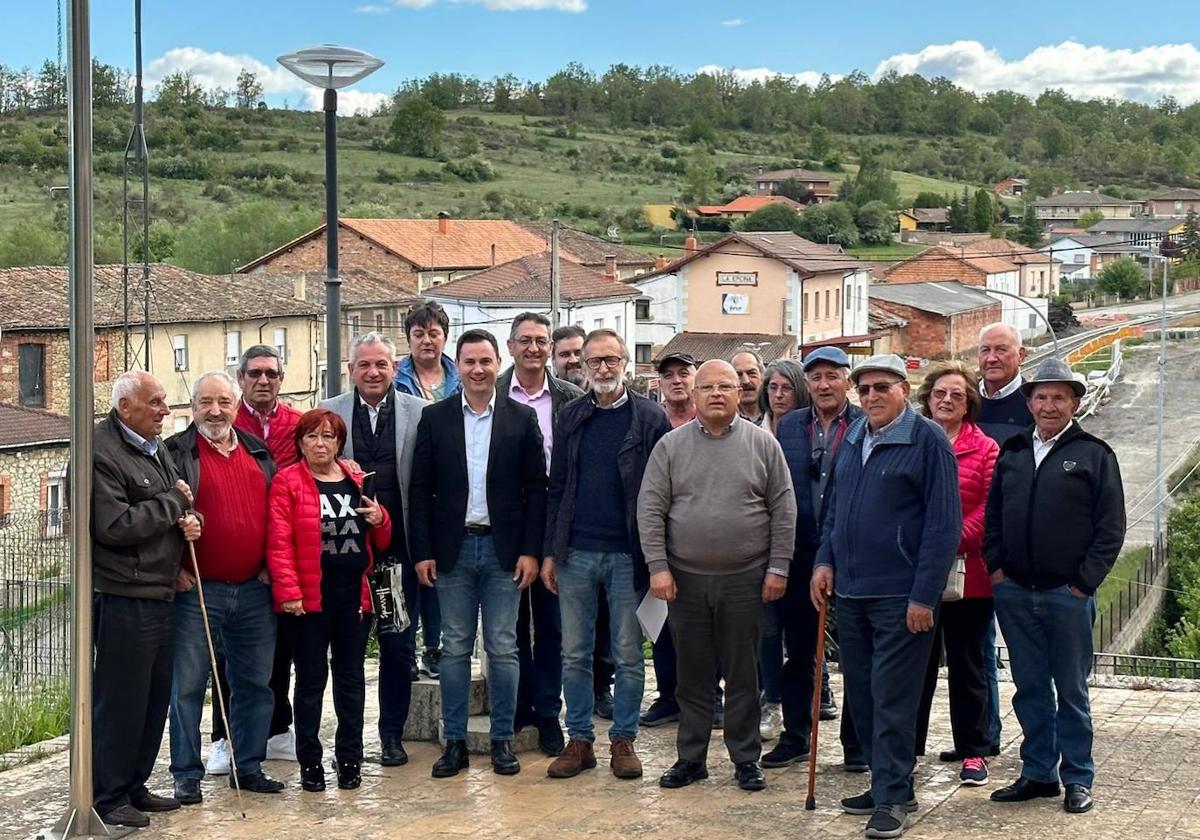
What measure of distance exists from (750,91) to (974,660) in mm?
161706

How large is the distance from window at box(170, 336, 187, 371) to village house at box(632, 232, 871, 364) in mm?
17591

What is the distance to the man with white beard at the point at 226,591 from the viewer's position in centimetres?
631

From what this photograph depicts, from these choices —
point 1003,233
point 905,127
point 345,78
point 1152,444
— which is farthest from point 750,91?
point 345,78

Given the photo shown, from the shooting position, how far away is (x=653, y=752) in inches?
281

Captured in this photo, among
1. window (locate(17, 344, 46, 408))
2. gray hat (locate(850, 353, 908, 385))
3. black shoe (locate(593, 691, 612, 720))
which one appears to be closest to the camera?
gray hat (locate(850, 353, 908, 385))

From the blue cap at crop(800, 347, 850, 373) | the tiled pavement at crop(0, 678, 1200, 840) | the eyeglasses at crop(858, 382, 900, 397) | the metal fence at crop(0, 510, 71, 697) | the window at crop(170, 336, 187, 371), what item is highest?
the window at crop(170, 336, 187, 371)

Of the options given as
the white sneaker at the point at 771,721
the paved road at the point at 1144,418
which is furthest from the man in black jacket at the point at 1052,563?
the paved road at the point at 1144,418

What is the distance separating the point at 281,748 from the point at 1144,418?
4672 cm

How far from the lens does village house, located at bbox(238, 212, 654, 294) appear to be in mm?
50438

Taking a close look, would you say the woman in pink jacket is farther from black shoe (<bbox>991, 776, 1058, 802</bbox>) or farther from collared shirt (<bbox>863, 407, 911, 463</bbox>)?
collared shirt (<bbox>863, 407, 911, 463</bbox>)

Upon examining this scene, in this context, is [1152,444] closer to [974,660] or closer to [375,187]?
[974,660]

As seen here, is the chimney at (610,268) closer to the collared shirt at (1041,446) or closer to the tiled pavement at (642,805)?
the tiled pavement at (642,805)

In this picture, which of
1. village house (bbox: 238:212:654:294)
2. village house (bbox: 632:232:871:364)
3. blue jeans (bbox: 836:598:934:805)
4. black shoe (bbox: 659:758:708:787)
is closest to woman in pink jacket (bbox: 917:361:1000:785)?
blue jeans (bbox: 836:598:934:805)

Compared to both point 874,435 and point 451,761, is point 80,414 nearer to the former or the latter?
point 451,761
